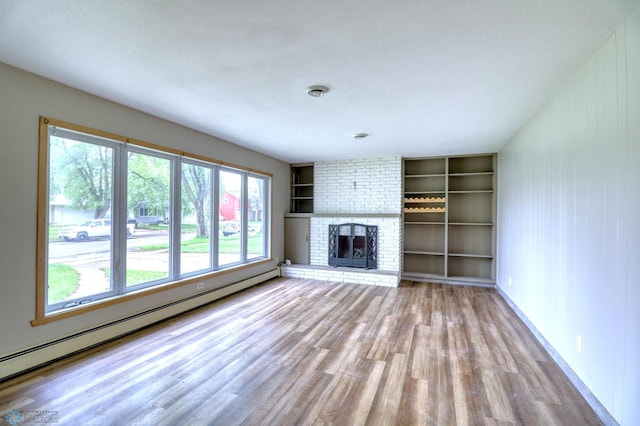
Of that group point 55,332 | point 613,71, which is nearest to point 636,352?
point 613,71

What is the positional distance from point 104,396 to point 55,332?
3.33ft

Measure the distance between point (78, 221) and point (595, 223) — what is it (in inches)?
175

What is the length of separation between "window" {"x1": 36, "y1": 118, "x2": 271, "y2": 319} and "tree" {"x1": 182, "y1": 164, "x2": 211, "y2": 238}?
0.05 ft

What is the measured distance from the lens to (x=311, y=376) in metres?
2.40

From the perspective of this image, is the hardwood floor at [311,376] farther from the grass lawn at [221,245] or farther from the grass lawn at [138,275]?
the grass lawn at [221,245]

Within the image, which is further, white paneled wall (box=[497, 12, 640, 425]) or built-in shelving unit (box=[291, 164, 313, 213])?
built-in shelving unit (box=[291, 164, 313, 213])

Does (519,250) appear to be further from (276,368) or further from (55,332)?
(55,332)

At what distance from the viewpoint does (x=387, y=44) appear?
77.8 inches

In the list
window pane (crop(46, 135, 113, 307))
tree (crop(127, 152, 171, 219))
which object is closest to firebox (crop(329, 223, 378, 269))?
tree (crop(127, 152, 171, 219))

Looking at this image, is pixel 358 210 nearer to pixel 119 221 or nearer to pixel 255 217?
pixel 255 217

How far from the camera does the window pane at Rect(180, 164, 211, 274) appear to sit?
408cm

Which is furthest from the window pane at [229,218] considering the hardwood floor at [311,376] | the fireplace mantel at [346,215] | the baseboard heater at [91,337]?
the fireplace mantel at [346,215]

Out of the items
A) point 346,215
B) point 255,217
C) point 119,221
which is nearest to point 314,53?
point 119,221

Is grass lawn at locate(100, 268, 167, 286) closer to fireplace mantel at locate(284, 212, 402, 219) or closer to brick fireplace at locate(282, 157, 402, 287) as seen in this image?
brick fireplace at locate(282, 157, 402, 287)
